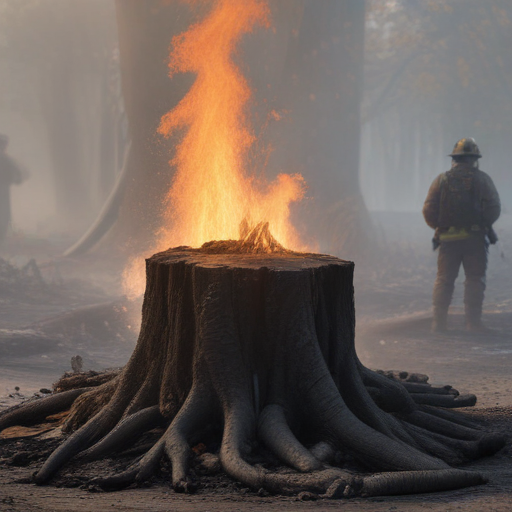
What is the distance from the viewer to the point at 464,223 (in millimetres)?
10203

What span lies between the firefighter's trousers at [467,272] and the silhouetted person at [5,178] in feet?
53.5

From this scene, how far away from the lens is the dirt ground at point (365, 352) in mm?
2857

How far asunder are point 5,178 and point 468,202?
18.1m

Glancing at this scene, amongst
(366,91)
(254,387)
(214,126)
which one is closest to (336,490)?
(254,387)

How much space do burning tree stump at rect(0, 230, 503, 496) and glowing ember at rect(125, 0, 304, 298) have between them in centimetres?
853

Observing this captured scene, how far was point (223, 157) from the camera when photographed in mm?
12898

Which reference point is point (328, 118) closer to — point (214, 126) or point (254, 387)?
point (214, 126)

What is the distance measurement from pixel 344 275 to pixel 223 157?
9.22m

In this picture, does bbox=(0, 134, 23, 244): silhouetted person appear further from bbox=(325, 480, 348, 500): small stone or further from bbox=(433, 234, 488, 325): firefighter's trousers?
bbox=(325, 480, 348, 500): small stone

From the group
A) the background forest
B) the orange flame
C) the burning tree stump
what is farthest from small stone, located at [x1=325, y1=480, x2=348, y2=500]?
the background forest

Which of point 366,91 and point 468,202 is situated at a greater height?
point 366,91

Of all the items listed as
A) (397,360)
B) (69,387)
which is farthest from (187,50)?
(69,387)

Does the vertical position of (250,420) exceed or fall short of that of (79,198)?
it falls short

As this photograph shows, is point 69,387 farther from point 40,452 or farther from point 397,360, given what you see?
point 397,360
